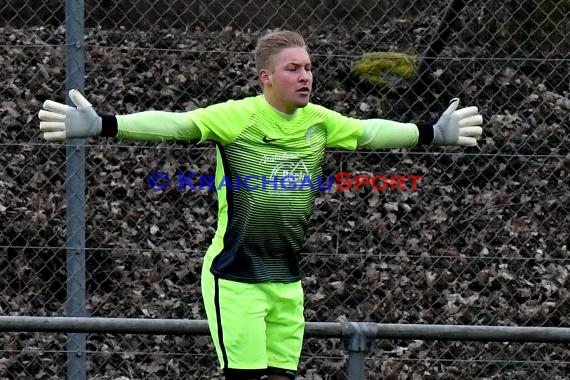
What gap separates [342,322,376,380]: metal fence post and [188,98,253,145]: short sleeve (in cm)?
80

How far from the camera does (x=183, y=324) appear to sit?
4.15 meters

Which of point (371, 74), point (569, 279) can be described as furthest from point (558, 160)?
point (371, 74)

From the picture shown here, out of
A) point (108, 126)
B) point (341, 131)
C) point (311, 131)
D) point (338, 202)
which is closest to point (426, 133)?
point (341, 131)

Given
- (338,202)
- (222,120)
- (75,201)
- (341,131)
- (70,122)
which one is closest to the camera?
(70,122)

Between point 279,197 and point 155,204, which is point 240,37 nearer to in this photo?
point 155,204

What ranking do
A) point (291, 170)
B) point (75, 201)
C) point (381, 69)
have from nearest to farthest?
point (291, 170) < point (75, 201) < point (381, 69)

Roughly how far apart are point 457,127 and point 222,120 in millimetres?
919

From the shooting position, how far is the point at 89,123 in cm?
378

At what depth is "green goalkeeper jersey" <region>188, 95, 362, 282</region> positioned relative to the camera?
4.06m

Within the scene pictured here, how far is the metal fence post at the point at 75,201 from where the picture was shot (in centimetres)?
500

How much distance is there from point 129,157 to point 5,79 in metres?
1.01

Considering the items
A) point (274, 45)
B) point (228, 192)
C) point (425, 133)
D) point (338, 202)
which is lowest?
point (338, 202)

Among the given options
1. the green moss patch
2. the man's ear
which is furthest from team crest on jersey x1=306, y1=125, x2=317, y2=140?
the green moss patch

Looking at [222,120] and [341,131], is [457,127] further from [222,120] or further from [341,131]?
[222,120]
